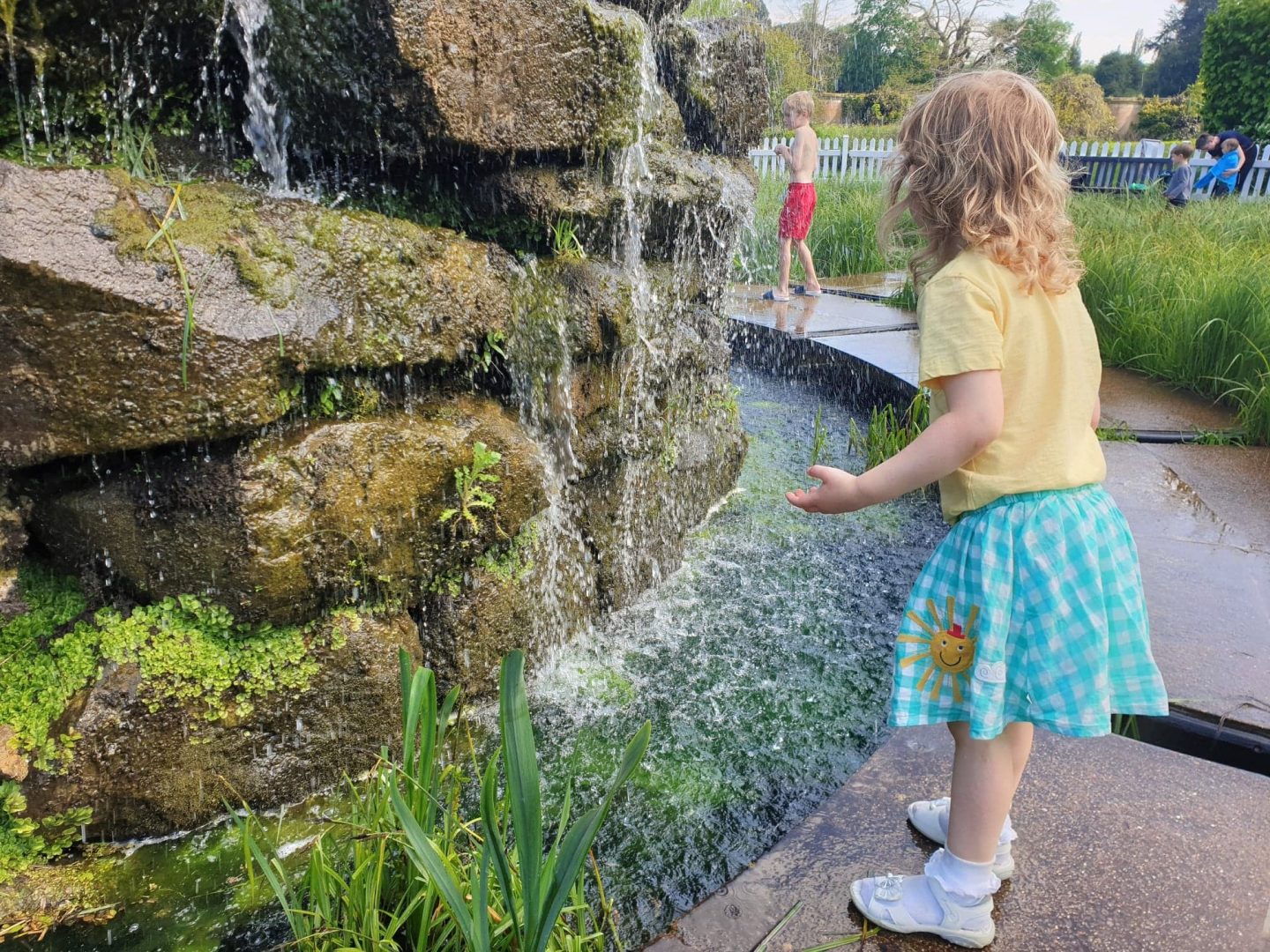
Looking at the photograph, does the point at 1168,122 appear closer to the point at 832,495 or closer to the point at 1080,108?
the point at 1080,108

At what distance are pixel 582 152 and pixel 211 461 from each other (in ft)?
5.43

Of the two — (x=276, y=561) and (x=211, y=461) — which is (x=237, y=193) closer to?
(x=211, y=461)

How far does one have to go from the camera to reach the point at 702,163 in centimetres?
420

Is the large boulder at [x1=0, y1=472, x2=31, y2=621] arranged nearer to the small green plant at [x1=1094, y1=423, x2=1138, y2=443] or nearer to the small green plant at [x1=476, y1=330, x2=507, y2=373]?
the small green plant at [x1=476, y1=330, x2=507, y2=373]

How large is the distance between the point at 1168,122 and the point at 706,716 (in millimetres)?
36770

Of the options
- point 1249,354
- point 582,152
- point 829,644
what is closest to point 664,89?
point 582,152

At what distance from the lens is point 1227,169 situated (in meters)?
12.4

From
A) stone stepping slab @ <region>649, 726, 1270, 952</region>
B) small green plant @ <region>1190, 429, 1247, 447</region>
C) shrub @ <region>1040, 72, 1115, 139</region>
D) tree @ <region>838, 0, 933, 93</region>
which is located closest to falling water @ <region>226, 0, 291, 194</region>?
stone stepping slab @ <region>649, 726, 1270, 952</region>

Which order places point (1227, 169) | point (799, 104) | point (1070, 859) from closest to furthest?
1. point (1070, 859)
2. point (799, 104)
3. point (1227, 169)

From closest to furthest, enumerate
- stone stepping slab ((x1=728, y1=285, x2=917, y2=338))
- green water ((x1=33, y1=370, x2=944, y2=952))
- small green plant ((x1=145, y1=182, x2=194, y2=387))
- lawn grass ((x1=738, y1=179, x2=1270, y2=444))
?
small green plant ((x1=145, y1=182, x2=194, y2=387))
green water ((x1=33, y1=370, x2=944, y2=952))
lawn grass ((x1=738, y1=179, x2=1270, y2=444))
stone stepping slab ((x1=728, y1=285, x2=917, y2=338))

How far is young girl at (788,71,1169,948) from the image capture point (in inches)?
63.1

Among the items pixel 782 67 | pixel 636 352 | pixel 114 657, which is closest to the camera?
pixel 114 657

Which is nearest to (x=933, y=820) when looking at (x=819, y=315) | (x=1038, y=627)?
(x=1038, y=627)

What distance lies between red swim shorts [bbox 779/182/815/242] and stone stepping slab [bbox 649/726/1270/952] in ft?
22.1
